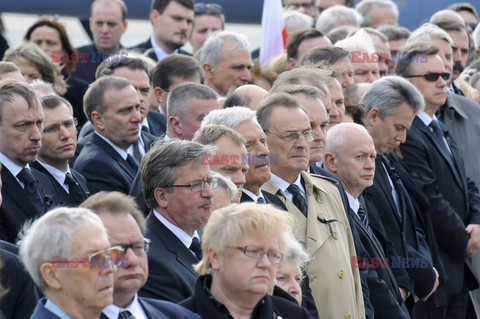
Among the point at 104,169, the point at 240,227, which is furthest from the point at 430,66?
the point at 240,227

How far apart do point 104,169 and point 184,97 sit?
0.84 m

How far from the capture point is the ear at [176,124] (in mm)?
6805

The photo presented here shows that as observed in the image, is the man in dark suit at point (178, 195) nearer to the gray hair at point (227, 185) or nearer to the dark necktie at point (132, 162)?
the gray hair at point (227, 185)

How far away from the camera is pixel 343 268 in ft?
18.8

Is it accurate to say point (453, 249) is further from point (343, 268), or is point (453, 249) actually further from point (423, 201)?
point (343, 268)

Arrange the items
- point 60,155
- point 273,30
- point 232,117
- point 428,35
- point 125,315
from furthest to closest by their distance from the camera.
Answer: point 273,30
point 428,35
point 60,155
point 232,117
point 125,315

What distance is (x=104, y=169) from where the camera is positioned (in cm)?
645

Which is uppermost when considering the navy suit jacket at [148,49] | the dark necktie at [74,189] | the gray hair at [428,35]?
the gray hair at [428,35]

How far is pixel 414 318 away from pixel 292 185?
188 cm

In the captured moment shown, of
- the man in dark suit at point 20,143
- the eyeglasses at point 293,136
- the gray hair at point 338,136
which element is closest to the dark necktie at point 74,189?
the man in dark suit at point 20,143

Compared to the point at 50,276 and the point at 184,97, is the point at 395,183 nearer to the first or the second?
the point at 184,97

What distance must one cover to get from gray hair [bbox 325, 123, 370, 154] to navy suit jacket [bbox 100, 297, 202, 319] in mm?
2638

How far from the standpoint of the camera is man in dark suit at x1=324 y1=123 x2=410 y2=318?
6.22 m

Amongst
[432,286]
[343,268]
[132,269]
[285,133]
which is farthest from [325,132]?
[132,269]
